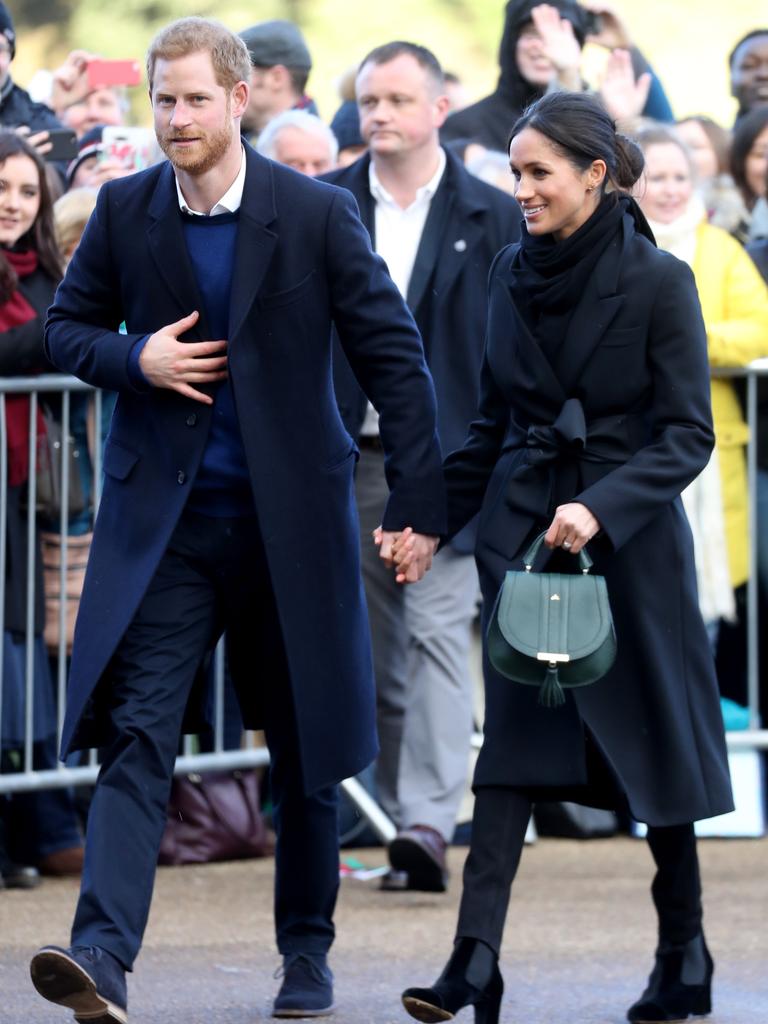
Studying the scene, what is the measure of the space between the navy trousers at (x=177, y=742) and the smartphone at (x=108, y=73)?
13.7 feet

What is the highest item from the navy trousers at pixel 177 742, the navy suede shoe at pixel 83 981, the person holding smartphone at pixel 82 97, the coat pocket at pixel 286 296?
the person holding smartphone at pixel 82 97

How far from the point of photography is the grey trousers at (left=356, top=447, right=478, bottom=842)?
7.16 metres

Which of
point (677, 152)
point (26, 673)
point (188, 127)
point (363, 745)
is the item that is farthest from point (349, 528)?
point (677, 152)

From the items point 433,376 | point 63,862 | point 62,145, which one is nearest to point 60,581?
point 63,862

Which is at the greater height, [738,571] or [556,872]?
[738,571]

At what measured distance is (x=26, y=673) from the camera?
7.04 meters

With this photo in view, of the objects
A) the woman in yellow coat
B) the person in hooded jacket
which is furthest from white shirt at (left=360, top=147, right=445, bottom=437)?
the person in hooded jacket

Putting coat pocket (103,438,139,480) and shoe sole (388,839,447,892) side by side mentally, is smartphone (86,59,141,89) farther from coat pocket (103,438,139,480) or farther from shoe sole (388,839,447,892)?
coat pocket (103,438,139,480)

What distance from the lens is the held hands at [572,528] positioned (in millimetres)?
4805

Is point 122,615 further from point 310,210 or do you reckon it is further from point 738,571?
point 738,571

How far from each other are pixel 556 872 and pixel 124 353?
119 inches

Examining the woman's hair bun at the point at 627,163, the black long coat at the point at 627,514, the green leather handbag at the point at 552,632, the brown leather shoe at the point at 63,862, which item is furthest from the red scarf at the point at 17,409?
the green leather handbag at the point at 552,632

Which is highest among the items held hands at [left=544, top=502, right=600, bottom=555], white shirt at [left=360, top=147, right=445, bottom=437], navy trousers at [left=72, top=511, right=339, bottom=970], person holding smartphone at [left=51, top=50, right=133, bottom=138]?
person holding smartphone at [left=51, top=50, right=133, bottom=138]

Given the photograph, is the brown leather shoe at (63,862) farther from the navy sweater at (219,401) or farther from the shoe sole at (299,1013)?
the navy sweater at (219,401)
